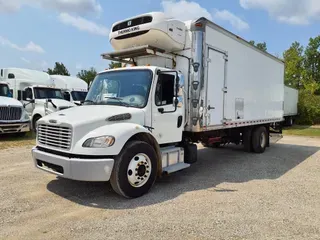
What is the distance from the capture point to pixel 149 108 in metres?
5.55

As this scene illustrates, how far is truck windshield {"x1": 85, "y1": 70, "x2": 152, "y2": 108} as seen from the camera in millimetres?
5574

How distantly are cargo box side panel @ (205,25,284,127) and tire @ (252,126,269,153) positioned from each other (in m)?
0.44

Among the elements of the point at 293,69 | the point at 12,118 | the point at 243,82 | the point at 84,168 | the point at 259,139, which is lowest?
the point at 259,139

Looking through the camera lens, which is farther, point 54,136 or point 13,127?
point 13,127

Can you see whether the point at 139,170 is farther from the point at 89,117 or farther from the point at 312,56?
the point at 312,56

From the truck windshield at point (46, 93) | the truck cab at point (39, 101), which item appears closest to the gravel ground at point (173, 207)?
the truck cab at point (39, 101)

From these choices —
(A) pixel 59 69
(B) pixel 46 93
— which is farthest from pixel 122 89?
(A) pixel 59 69

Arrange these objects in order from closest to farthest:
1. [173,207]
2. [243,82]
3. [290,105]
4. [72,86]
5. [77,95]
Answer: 1. [173,207]
2. [243,82]
3. [77,95]
4. [72,86]
5. [290,105]

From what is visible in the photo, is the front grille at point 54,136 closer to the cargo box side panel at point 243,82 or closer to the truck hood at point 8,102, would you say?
the cargo box side panel at point 243,82

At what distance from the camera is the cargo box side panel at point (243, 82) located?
22.6 ft

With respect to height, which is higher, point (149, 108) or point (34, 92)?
point (34, 92)

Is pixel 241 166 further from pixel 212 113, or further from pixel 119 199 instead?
pixel 119 199

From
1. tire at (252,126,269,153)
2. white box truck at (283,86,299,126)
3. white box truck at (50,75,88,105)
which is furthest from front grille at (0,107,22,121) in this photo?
white box truck at (283,86,299,126)

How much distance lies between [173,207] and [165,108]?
2.02 meters
